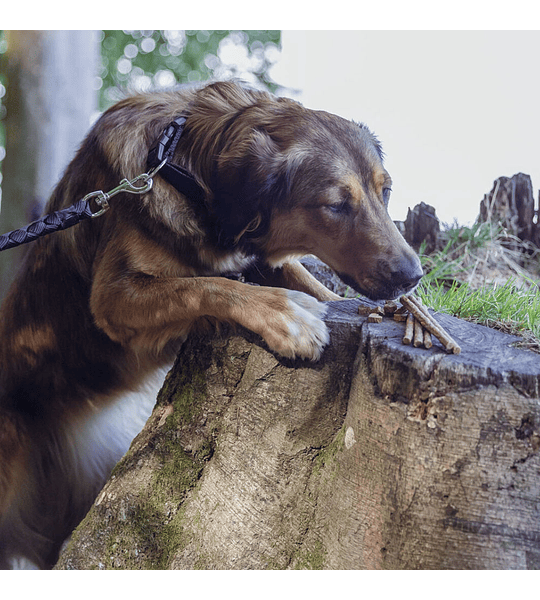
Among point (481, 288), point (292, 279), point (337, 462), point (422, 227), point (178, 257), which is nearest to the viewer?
point (337, 462)

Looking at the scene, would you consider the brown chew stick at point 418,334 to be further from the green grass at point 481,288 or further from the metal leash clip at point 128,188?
the metal leash clip at point 128,188

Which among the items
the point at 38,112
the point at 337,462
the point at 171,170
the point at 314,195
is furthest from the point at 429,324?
the point at 38,112

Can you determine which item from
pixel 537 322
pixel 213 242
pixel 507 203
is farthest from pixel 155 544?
pixel 507 203

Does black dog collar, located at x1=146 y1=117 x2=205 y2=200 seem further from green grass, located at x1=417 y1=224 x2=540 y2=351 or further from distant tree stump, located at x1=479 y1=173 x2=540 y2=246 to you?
distant tree stump, located at x1=479 y1=173 x2=540 y2=246

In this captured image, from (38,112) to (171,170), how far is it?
270 centimetres

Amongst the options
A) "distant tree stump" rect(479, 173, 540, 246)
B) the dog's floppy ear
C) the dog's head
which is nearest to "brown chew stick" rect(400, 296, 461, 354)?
the dog's head

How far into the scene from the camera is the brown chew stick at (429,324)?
56.5 inches

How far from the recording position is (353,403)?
5.12 feet

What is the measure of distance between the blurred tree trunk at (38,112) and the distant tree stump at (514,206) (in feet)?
10.5

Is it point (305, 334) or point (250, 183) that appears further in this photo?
point (250, 183)

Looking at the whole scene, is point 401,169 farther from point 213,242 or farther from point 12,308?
point 12,308

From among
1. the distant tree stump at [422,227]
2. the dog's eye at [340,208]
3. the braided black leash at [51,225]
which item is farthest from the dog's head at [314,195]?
the distant tree stump at [422,227]

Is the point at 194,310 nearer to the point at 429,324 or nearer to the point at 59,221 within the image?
the point at 59,221

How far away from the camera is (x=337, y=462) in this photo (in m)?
1.57
